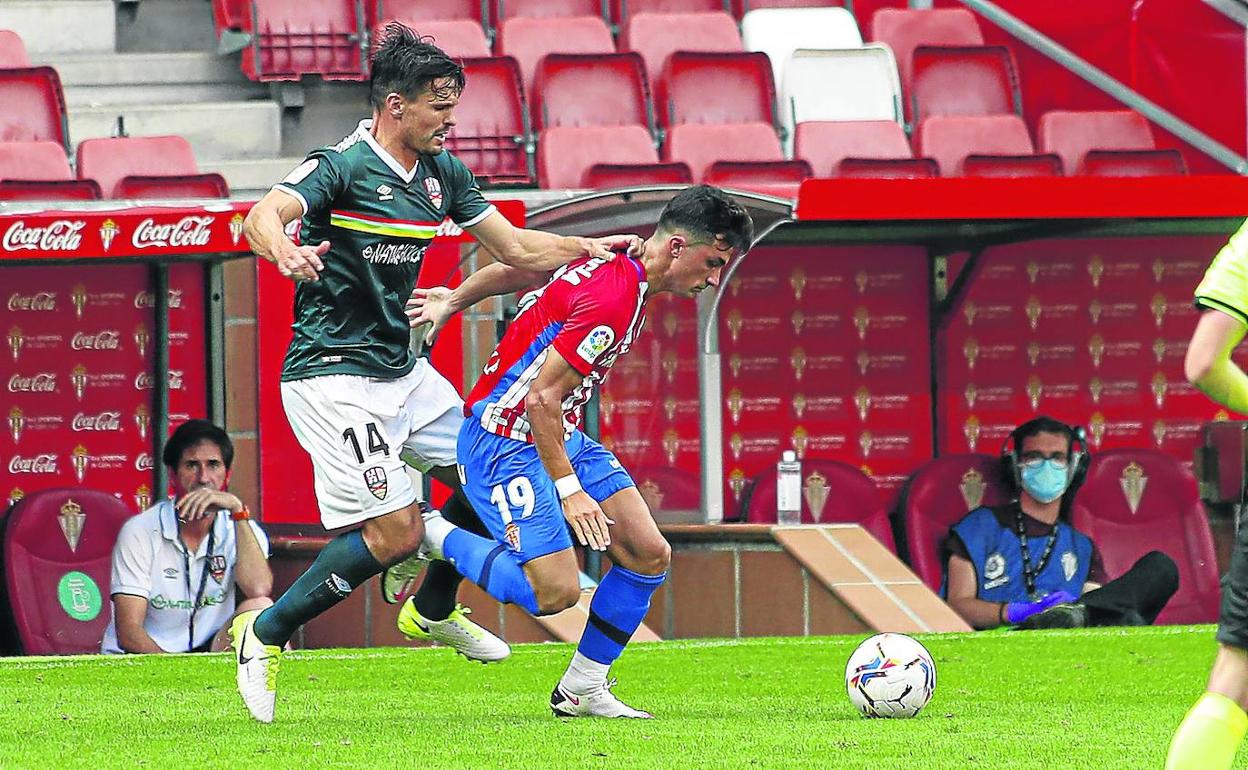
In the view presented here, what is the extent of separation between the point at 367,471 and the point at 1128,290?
708cm

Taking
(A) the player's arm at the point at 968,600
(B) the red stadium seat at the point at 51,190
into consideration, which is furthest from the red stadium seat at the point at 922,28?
(B) the red stadium seat at the point at 51,190

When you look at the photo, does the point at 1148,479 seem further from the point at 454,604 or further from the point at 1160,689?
the point at 454,604

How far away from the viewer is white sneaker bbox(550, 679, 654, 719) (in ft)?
21.7

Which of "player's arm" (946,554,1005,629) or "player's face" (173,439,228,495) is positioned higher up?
"player's face" (173,439,228,495)

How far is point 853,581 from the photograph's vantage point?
10.2 metres

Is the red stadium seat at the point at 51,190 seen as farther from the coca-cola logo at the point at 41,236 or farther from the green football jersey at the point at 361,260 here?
the green football jersey at the point at 361,260

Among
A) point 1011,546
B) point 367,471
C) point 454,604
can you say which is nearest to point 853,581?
point 1011,546

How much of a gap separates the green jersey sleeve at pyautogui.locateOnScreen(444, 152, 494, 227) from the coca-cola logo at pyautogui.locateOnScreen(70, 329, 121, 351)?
4.46 metres

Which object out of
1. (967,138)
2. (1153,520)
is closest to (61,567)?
(1153,520)

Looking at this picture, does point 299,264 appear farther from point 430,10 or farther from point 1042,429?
point 430,10

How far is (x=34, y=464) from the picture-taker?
10859 millimetres

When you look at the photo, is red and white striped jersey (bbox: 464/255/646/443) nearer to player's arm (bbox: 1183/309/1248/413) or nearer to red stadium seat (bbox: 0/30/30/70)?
player's arm (bbox: 1183/309/1248/413)

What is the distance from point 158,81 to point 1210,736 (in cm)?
1077

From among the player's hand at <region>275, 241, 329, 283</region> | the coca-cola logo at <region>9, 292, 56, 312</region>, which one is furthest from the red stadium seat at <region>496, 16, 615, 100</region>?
the player's hand at <region>275, 241, 329, 283</region>
